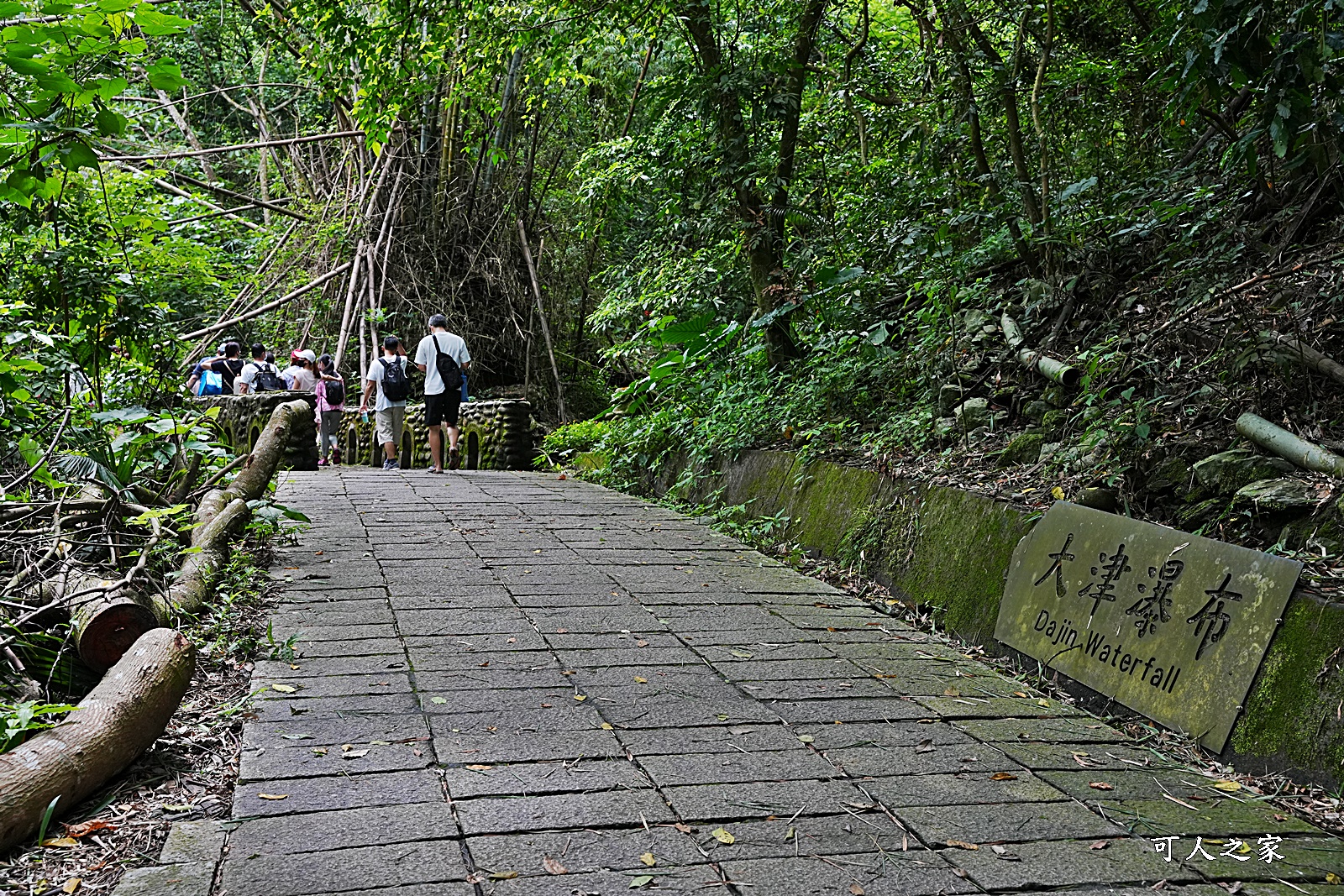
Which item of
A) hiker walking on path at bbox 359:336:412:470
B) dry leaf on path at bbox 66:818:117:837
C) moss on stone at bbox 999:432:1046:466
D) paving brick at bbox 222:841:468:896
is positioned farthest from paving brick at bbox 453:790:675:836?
hiker walking on path at bbox 359:336:412:470

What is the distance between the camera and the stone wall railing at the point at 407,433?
11594 millimetres

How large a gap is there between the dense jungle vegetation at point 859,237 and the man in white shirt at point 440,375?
1.68m

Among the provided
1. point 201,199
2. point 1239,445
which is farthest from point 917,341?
point 201,199

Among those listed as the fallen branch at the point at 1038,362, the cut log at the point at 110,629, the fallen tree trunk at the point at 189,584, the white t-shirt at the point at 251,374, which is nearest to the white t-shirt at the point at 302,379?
the white t-shirt at the point at 251,374

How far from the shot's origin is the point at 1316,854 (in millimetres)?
2594

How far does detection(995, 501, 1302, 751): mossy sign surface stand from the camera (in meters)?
3.21

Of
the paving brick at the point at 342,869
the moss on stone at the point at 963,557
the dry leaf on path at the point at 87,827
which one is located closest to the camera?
the paving brick at the point at 342,869

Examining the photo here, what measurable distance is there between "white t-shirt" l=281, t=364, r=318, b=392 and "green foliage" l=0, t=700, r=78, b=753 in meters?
10.3

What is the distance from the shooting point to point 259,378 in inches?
521

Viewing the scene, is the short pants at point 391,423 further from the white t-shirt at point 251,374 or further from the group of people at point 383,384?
the white t-shirt at point 251,374

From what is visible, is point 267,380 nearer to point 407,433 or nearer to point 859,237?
point 407,433

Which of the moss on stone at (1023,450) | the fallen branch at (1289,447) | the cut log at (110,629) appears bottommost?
the cut log at (110,629)

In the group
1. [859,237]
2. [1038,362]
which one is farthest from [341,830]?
[859,237]

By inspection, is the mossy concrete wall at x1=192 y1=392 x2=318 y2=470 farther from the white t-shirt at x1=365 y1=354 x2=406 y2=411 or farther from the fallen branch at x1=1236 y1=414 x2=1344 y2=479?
the fallen branch at x1=1236 y1=414 x2=1344 y2=479
